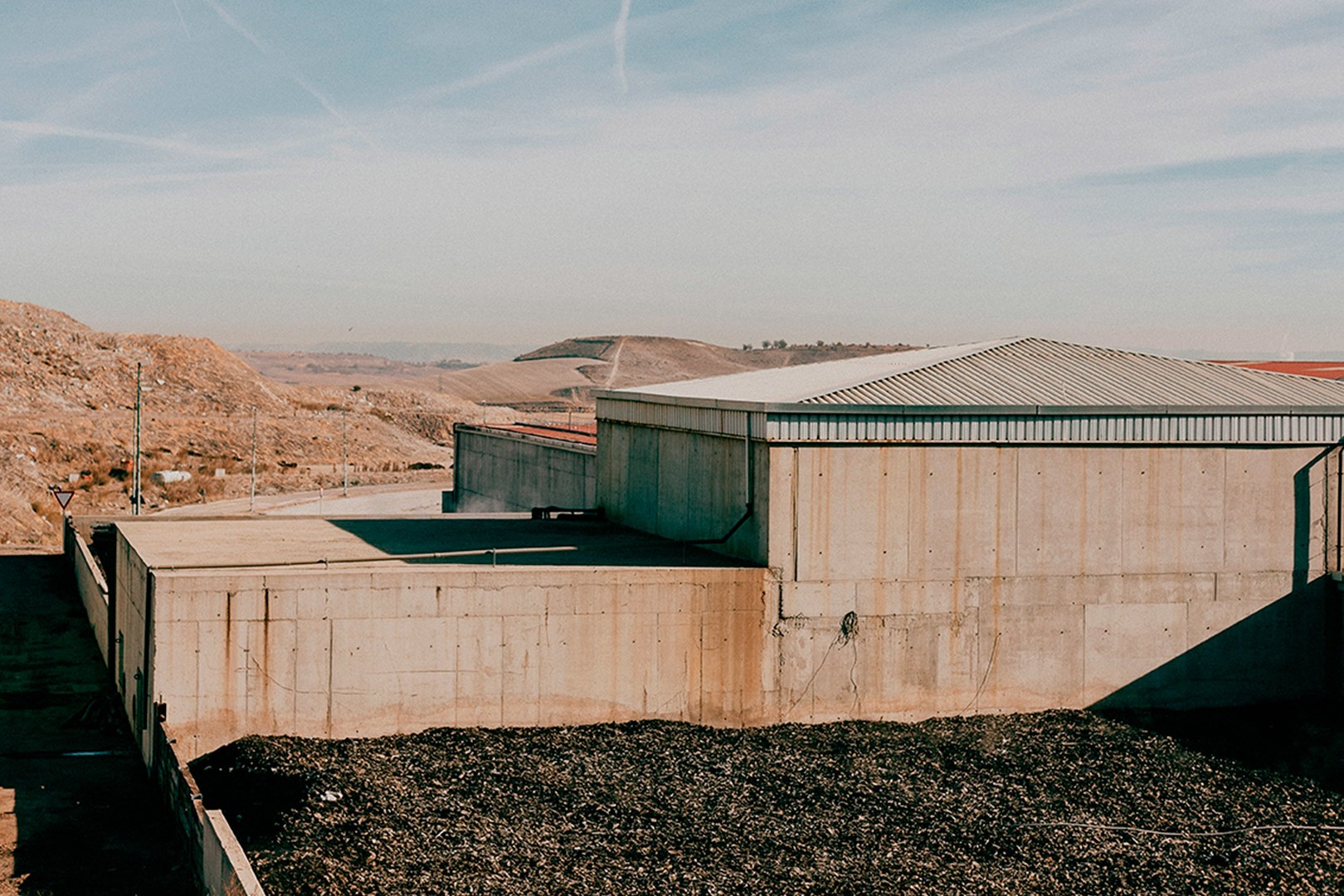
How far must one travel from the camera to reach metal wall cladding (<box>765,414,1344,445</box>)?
71.2 feet

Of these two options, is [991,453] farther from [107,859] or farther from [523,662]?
[107,859]

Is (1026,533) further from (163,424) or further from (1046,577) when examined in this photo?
(163,424)

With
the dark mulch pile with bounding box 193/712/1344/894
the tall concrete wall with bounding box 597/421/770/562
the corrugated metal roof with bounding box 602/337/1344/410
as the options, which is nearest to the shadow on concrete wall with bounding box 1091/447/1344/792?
the corrugated metal roof with bounding box 602/337/1344/410

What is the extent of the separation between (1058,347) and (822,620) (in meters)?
8.89

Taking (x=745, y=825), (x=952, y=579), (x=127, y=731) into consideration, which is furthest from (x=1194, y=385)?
(x=127, y=731)

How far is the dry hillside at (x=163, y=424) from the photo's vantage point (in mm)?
63666

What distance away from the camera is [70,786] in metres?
17.9

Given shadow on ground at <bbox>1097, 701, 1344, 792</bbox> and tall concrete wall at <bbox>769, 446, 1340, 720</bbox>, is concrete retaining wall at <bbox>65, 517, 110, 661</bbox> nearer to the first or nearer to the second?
tall concrete wall at <bbox>769, 446, 1340, 720</bbox>

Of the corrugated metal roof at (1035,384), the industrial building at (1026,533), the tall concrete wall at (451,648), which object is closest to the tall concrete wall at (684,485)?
the industrial building at (1026,533)

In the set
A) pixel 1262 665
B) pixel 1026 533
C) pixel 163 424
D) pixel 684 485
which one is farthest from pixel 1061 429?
pixel 163 424

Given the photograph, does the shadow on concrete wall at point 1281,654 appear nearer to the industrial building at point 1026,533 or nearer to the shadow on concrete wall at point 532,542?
the industrial building at point 1026,533

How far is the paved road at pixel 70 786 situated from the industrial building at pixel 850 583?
0.83 m

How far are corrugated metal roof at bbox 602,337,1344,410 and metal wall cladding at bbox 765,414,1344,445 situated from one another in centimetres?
24

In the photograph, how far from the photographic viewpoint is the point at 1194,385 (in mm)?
24828
